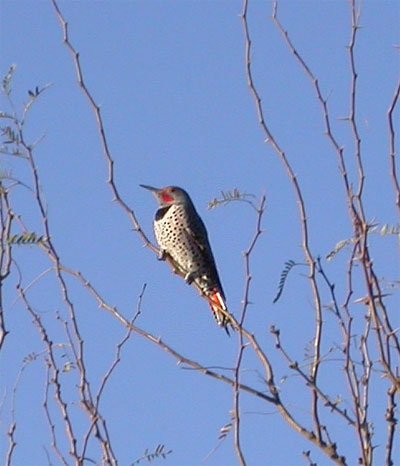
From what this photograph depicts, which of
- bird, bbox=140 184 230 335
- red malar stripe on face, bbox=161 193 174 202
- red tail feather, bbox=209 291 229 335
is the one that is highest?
red malar stripe on face, bbox=161 193 174 202

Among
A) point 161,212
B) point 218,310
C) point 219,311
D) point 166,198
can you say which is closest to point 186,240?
point 161,212

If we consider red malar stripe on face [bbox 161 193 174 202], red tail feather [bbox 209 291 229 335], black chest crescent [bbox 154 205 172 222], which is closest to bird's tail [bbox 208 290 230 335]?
red tail feather [bbox 209 291 229 335]

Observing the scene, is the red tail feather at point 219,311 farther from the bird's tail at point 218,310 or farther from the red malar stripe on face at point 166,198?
the red malar stripe on face at point 166,198

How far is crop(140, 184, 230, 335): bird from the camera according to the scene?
6066mm

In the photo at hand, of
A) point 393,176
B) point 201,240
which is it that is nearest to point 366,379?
point 393,176

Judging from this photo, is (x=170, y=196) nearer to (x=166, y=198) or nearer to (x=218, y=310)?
(x=166, y=198)

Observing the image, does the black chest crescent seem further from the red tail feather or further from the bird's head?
the red tail feather

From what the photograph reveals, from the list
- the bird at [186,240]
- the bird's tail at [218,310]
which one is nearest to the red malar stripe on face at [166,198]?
the bird at [186,240]

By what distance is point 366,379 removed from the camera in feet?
8.19

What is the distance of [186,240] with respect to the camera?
6.29 meters

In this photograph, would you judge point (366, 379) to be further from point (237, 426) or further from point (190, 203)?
point (190, 203)

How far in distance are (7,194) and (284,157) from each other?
2.55ft

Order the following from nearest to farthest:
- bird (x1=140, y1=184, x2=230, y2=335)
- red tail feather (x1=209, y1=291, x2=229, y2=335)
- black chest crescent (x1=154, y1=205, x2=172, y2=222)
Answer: red tail feather (x1=209, y1=291, x2=229, y2=335) < bird (x1=140, y1=184, x2=230, y2=335) < black chest crescent (x1=154, y1=205, x2=172, y2=222)

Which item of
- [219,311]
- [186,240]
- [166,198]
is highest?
[166,198]
